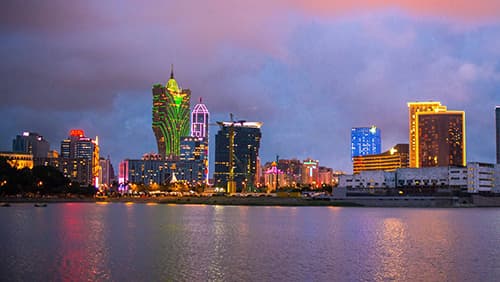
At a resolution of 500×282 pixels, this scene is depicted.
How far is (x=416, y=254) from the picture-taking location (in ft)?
205

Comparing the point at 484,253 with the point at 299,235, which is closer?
the point at 484,253

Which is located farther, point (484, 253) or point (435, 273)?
point (484, 253)

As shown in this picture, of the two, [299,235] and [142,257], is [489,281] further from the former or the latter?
[299,235]

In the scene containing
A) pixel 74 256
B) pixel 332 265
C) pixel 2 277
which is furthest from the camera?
pixel 74 256

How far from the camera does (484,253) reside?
63750mm

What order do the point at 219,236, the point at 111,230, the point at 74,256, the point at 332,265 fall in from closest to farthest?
the point at 332,265, the point at 74,256, the point at 219,236, the point at 111,230

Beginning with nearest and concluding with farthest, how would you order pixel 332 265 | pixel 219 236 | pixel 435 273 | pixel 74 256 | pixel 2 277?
pixel 2 277 → pixel 435 273 → pixel 332 265 → pixel 74 256 → pixel 219 236

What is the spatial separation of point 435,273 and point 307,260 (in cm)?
1185

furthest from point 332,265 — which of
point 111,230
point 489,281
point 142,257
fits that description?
point 111,230

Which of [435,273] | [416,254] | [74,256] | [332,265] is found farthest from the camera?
[416,254]

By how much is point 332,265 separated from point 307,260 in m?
3.54

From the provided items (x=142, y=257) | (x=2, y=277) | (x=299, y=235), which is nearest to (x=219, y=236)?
(x=299, y=235)

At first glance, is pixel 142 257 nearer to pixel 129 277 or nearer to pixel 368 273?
pixel 129 277

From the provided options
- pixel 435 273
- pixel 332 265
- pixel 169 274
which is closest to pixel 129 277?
pixel 169 274
